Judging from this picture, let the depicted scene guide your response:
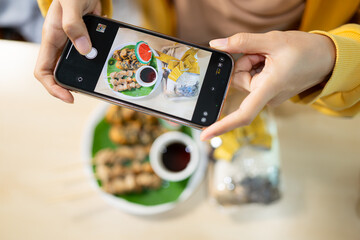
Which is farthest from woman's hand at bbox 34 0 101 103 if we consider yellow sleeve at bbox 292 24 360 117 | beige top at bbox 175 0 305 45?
yellow sleeve at bbox 292 24 360 117

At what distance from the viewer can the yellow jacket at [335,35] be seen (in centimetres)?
41

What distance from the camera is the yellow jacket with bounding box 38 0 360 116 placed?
16.2 inches

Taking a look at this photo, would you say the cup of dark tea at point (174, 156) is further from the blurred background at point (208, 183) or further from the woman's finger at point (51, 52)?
the woman's finger at point (51, 52)

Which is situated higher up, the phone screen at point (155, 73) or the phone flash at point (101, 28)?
the phone flash at point (101, 28)

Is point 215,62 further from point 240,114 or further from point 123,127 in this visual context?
point 123,127

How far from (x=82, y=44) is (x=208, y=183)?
15.5 inches

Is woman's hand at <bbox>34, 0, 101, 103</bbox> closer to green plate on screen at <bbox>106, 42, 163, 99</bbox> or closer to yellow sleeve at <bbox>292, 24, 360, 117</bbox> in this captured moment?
green plate on screen at <bbox>106, 42, 163, 99</bbox>

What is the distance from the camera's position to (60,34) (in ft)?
1.54

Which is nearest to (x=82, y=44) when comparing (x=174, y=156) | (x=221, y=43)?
(x=221, y=43)

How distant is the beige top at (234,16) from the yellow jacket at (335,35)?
0.09 ft

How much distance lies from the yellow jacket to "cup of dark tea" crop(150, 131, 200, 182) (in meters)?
0.24

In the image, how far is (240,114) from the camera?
0.42 m

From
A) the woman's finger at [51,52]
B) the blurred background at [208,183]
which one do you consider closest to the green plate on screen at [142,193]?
the blurred background at [208,183]

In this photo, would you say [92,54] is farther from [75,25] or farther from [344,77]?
[344,77]
